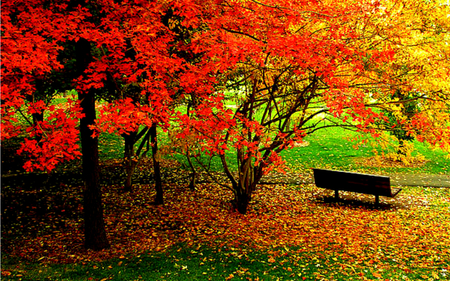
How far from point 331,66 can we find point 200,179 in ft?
28.9

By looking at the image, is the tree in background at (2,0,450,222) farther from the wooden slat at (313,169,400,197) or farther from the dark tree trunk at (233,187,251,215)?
the dark tree trunk at (233,187,251,215)

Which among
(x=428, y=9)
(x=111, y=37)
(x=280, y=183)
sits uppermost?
(x=428, y=9)

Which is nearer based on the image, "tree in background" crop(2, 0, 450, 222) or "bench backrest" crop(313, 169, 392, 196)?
"tree in background" crop(2, 0, 450, 222)

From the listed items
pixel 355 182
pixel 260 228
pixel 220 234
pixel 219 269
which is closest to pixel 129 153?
pixel 220 234

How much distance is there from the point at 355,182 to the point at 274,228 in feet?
10.0

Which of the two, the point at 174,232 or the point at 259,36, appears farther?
the point at 174,232

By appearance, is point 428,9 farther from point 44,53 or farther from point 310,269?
point 44,53

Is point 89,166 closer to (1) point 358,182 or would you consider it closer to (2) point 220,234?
(2) point 220,234

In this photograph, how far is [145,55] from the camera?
22.7ft

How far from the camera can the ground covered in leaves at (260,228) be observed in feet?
22.0

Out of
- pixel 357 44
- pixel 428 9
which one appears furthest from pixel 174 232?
pixel 428 9

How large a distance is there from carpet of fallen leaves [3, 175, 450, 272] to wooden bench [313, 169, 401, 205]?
0.63 m

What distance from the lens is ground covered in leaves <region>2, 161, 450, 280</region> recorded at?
22.0 ft

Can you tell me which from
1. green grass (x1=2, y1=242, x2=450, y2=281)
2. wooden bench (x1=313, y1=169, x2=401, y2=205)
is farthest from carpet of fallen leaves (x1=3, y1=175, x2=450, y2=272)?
wooden bench (x1=313, y1=169, x2=401, y2=205)
